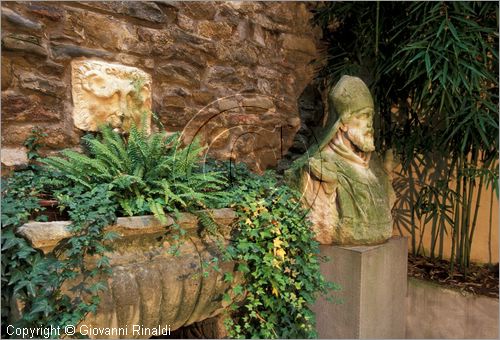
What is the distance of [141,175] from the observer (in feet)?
6.40

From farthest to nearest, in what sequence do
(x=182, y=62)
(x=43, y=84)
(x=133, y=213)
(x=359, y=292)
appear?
(x=182, y=62) < (x=359, y=292) < (x=43, y=84) < (x=133, y=213)

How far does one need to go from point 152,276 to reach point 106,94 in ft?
4.08

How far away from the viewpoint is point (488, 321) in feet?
9.39

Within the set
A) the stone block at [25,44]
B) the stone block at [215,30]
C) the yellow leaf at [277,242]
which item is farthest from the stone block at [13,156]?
the stone block at [215,30]

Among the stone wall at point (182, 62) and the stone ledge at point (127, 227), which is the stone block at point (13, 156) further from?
the stone ledge at point (127, 227)

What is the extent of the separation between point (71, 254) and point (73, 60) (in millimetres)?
1330

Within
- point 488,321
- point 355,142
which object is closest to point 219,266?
point 355,142

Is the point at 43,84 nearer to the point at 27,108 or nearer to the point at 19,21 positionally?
the point at 27,108

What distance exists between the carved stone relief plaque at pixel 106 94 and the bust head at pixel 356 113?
1.24 meters

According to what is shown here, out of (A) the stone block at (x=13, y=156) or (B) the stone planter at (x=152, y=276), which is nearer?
(B) the stone planter at (x=152, y=276)

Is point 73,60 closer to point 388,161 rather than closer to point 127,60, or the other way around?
point 127,60

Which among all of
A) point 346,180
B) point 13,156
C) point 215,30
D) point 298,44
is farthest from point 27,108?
point 298,44

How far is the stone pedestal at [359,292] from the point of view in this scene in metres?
2.33

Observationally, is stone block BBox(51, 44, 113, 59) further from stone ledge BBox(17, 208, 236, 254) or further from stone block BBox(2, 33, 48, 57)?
stone ledge BBox(17, 208, 236, 254)
